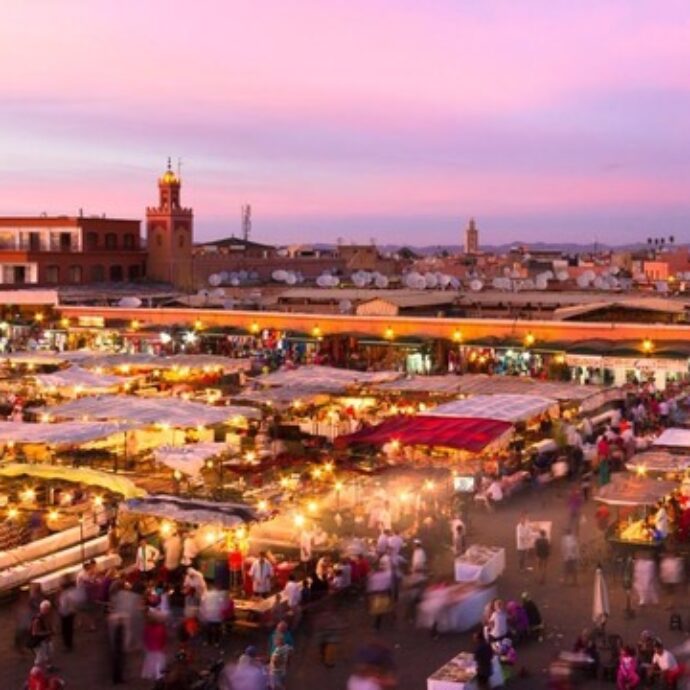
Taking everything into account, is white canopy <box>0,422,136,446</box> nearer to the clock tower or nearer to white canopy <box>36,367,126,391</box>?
white canopy <box>36,367,126,391</box>

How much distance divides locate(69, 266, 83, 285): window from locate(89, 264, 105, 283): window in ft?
2.86

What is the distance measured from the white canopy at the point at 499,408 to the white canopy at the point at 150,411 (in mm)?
3388

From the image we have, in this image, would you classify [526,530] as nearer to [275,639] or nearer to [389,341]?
[275,639]

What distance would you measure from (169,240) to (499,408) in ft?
119

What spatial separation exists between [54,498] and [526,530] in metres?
6.62

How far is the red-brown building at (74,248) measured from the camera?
45.5 meters

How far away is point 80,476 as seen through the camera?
1516 cm

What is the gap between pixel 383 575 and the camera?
12266 mm

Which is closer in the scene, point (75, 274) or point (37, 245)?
point (75, 274)

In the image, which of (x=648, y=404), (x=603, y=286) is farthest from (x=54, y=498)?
(x=603, y=286)

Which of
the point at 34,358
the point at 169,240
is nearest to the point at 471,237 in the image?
the point at 169,240

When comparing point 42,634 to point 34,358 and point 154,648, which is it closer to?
point 154,648

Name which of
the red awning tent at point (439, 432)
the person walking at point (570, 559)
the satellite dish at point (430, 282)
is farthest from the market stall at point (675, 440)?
the satellite dish at point (430, 282)

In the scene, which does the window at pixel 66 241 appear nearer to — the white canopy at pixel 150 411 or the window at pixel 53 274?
the window at pixel 53 274
